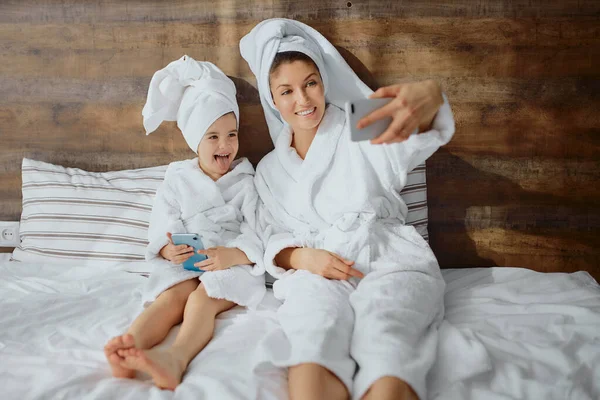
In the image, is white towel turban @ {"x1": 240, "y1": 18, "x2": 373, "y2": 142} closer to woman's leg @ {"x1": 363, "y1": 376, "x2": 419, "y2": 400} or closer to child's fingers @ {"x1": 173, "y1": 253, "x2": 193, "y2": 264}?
child's fingers @ {"x1": 173, "y1": 253, "x2": 193, "y2": 264}

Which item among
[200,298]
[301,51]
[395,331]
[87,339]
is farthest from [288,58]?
[87,339]

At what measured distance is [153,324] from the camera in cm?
129

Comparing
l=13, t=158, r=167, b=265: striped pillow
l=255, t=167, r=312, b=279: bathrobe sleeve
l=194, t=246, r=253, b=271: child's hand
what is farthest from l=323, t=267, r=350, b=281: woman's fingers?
l=13, t=158, r=167, b=265: striped pillow

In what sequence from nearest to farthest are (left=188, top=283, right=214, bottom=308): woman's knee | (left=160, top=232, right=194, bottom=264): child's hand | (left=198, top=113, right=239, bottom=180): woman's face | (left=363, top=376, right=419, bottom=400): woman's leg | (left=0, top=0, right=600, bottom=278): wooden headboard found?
(left=363, top=376, right=419, bottom=400): woman's leg
(left=188, top=283, right=214, bottom=308): woman's knee
(left=160, top=232, right=194, bottom=264): child's hand
(left=198, top=113, right=239, bottom=180): woman's face
(left=0, top=0, right=600, bottom=278): wooden headboard

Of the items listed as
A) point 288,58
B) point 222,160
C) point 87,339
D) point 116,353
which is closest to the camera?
point 116,353

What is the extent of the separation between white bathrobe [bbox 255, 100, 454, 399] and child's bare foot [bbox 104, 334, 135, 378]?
0.31 metres

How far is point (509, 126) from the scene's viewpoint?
1.69 metres

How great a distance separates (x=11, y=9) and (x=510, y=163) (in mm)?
1876

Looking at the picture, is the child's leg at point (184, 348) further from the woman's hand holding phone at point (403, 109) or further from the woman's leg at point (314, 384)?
the woman's hand holding phone at point (403, 109)

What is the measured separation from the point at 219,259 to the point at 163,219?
24 centimetres

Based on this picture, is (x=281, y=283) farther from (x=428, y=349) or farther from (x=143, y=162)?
(x=143, y=162)

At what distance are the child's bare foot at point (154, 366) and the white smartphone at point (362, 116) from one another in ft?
2.07

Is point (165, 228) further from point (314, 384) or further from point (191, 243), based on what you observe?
point (314, 384)

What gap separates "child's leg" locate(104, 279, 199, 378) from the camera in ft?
3.55
